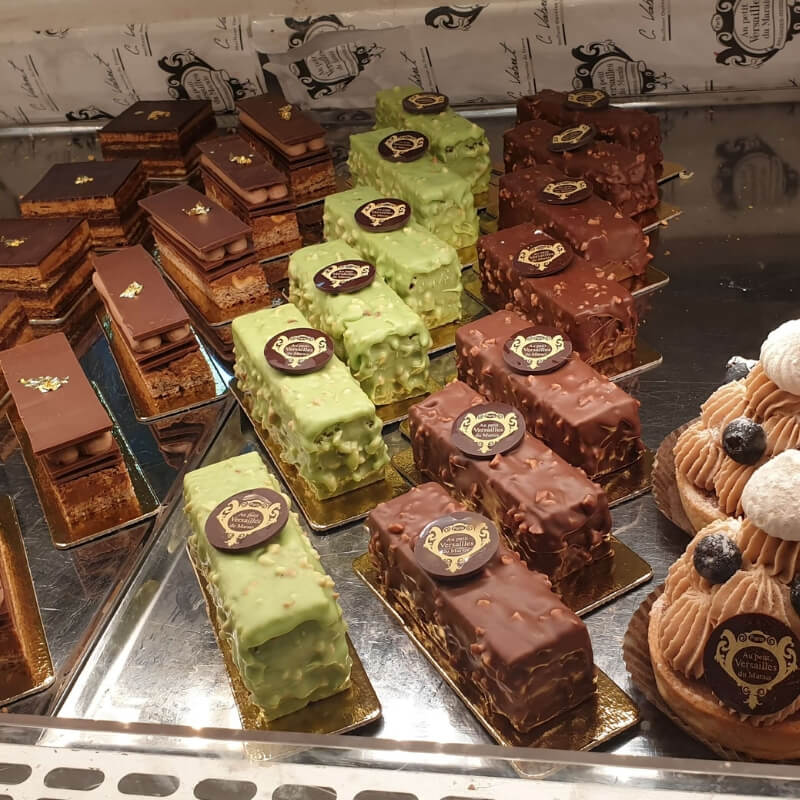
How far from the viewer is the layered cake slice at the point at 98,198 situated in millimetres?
4969

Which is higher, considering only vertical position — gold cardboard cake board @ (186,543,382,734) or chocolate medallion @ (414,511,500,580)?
chocolate medallion @ (414,511,500,580)

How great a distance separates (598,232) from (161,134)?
2413 mm

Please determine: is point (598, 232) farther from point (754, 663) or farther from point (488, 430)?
point (754, 663)

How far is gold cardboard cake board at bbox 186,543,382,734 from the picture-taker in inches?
106

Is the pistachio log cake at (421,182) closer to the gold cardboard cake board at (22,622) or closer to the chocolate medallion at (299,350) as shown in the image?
the chocolate medallion at (299,350)

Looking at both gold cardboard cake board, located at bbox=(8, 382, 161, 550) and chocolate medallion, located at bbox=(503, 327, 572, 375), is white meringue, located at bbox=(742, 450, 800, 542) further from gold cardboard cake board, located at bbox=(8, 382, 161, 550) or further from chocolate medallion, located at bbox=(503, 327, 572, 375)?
gold cardboard cake board, located at bbox=(8, 382, 161, 550)

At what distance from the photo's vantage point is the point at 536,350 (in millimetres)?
3475

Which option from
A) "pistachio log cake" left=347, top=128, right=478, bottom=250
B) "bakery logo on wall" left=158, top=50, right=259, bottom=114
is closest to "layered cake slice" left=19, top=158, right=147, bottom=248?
"bakery logo on wall" left=158, top=50, right=259, bottom=114

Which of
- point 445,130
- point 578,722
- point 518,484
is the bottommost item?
point 578,722

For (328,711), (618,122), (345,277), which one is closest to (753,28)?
(618,122)

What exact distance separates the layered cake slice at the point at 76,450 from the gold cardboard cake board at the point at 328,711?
0.92 metres

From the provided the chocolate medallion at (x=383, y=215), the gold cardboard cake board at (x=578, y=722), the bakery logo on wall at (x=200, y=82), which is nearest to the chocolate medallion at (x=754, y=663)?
the gold cardboard cake board at (x=578, y=722)

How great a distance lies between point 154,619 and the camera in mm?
3117

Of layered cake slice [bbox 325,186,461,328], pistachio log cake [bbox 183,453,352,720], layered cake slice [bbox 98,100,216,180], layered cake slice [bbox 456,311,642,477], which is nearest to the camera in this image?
pistachio log cake [bbox 183,453,352,720]
